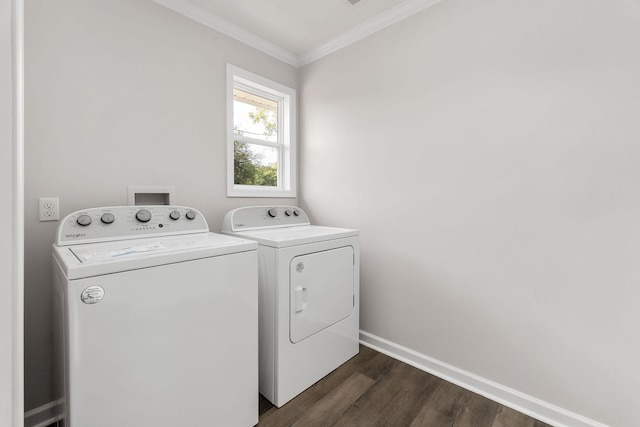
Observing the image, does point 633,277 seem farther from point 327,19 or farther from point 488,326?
point 327,19

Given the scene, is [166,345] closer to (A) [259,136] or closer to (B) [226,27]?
(A) [259,136]

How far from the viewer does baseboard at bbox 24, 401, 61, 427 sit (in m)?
1.46

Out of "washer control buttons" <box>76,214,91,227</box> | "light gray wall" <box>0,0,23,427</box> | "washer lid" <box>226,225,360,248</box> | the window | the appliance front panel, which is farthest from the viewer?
the window

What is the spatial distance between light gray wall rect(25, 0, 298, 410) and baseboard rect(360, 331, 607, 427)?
1620 millimetres

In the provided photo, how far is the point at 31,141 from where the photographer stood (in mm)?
1444

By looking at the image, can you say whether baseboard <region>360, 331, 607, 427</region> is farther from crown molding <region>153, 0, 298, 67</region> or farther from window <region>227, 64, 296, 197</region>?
crown molding <region>153, 0, 298, 67</region>

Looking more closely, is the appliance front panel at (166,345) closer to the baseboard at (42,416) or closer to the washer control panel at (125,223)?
the washer control panel at (125,223)

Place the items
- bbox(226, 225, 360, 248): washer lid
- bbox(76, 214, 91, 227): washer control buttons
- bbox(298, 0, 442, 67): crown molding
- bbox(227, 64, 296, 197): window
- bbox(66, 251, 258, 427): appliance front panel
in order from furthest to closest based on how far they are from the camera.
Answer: bbox(227, 64, 296, 197): window, bbox(298, 0, 442, 67): crown molding, bbox(226, 225, 360, 248): washer lid, bbox(76, 214, 91, 227): washer control buttons, bbox(66, 251, 258, 427): appliance front panel

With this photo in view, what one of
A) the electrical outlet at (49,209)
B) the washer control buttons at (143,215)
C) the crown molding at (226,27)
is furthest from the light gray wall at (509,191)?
the electrical outlet at (49,209)

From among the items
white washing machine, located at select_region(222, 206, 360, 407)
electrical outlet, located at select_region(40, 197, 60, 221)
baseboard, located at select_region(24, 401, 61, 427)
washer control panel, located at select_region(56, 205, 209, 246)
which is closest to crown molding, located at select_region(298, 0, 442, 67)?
white washing machine, located at select_region(222, 206, 360, 407)

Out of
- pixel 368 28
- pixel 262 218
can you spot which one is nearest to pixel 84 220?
pixel 262 218

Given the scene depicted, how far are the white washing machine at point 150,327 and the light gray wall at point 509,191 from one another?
1.17 m

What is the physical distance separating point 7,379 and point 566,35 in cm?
228

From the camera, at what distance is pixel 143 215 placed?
1.63 meters
